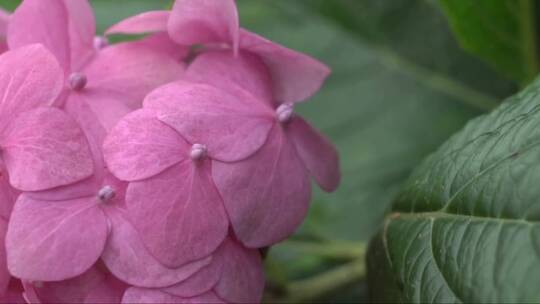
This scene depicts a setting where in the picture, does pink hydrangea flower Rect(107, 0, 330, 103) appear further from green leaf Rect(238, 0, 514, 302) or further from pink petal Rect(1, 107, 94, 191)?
green leaf Rect(238, 0, 514, 302)

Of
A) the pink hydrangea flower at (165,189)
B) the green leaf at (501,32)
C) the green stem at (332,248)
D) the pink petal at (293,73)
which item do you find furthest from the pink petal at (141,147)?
the green stem at (332,248)

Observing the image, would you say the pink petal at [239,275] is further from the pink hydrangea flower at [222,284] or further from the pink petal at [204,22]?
the pink petal at [204,22]

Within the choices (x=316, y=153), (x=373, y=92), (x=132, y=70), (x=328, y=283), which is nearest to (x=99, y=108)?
(x=132, y=70)

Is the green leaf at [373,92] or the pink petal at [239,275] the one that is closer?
the pink petal at [239,275]

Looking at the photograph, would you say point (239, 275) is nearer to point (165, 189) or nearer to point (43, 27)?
point (165, 189)

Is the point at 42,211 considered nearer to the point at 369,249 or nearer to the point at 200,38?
the point at 200,38
